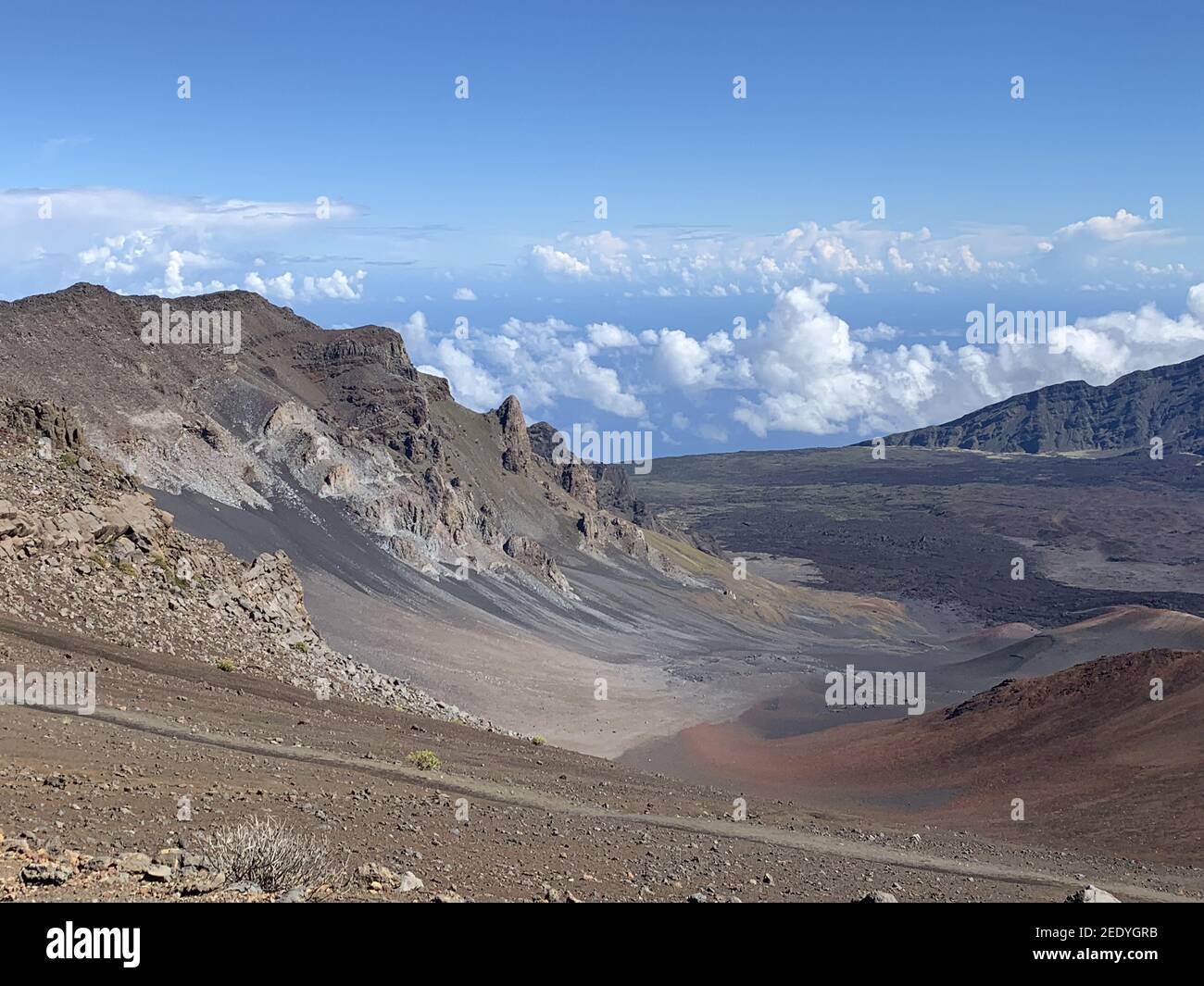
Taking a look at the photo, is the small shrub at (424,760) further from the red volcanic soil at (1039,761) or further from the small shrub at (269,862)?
the red volcanic soil at (1039,761)

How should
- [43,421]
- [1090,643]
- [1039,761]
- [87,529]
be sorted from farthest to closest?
[1090,643], [1039,761], [43,421], [87,529]

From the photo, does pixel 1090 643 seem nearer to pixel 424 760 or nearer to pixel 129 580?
pixel 424 760

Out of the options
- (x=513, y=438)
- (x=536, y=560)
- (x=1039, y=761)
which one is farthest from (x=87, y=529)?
(x=513, y=438)

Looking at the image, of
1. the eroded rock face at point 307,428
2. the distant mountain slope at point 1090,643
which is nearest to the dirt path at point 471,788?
the eroded rock face at point 307,428

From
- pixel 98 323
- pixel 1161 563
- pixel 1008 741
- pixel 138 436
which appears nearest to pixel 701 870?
pixel 1008 741

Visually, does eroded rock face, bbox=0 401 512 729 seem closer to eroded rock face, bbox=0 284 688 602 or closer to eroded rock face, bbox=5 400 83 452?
eroded rock face, bbox=5 400 83 452

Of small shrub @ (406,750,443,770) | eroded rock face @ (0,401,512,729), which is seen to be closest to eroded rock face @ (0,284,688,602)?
eroded rock face @ (0,401,512,729)
